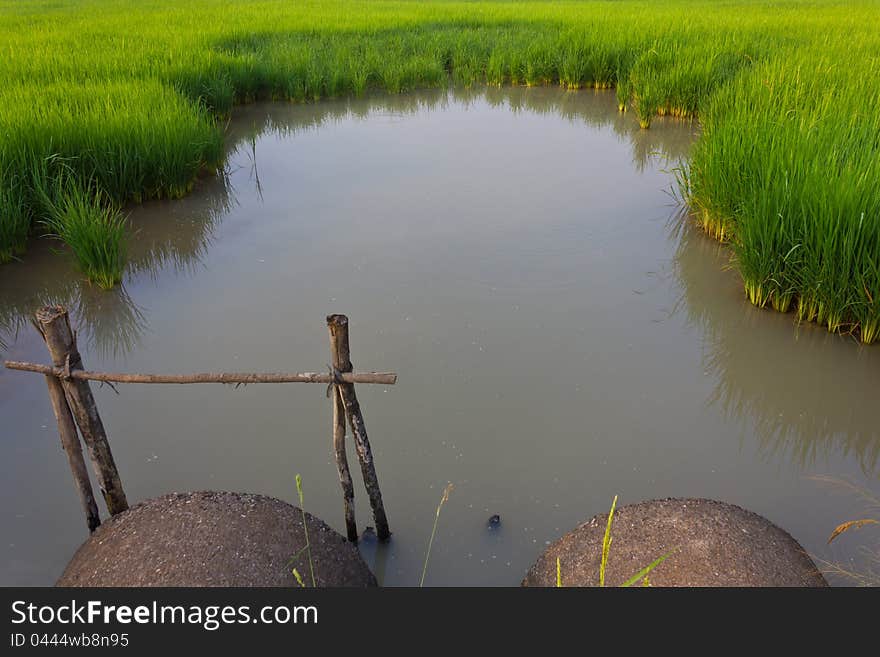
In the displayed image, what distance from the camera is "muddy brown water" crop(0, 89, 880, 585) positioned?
78.7 inches

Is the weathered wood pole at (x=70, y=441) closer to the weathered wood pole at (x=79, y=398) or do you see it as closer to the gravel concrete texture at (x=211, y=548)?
the weathered wood pole at (x=79, y=398)

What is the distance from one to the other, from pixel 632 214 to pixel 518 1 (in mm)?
13317

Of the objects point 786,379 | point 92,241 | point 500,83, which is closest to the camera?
point 786,379

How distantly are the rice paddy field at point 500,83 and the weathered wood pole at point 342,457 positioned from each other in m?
2.05

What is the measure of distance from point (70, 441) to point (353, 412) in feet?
2.29

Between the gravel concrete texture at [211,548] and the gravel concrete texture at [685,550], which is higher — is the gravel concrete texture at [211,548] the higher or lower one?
the higher one

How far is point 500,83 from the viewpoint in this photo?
334 inches

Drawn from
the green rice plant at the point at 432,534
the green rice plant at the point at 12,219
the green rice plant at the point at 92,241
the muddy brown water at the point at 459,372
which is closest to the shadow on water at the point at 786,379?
the muddy brown water at the point at 459,372

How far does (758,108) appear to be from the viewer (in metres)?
4.51

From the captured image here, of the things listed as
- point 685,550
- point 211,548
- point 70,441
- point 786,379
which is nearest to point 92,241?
point 70,441

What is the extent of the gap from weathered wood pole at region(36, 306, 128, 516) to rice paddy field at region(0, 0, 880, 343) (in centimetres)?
183

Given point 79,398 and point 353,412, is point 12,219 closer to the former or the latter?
point 79,398

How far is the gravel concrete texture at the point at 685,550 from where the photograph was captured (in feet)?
4.62
